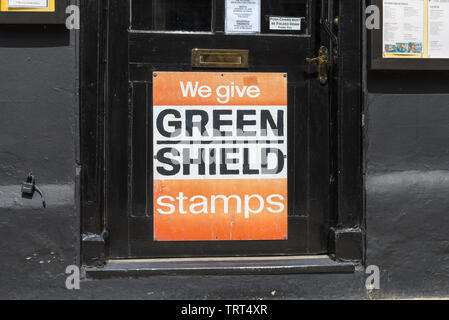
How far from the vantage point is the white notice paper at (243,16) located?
150 inches

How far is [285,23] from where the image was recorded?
3861mm

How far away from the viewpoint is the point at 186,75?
378 cm

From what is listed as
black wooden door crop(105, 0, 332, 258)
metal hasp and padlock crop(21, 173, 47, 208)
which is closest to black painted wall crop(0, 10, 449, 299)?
metal hasp and padlock crop(21, 173, 47, 208)

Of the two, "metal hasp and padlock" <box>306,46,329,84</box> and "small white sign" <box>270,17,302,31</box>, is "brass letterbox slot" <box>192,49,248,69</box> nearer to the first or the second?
"small white sign" <box>270,17,302,31</box>

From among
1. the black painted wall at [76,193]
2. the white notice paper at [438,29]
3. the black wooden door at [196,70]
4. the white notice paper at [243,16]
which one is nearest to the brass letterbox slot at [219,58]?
the black wooden door at [196,70]

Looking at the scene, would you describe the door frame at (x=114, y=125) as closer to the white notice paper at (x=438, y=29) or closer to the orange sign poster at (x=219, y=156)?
the orange sign poster at (x=219, y=156)

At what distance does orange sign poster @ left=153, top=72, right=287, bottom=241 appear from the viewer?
377 cm

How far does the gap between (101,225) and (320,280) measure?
1.62m

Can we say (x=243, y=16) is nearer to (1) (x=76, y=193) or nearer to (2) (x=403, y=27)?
(2) (x=403, y=27)

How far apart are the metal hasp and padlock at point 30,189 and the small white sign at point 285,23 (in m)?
2.02

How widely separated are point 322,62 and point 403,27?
625mm

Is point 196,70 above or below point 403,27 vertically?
below

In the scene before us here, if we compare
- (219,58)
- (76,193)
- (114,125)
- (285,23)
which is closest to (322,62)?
(285,23)
